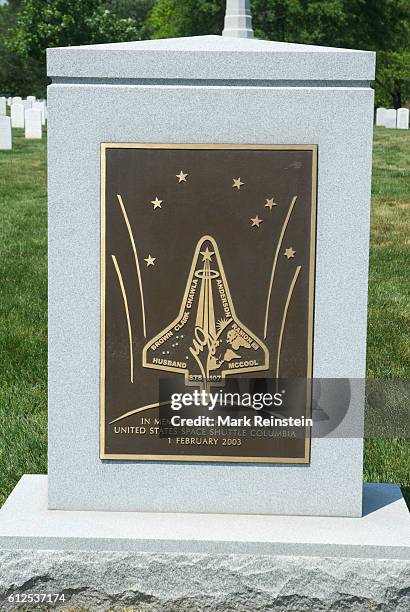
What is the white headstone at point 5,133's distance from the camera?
1984 cm

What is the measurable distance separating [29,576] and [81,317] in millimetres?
1023

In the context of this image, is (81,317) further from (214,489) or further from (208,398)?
(214,489)

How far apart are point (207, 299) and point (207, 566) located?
103cm

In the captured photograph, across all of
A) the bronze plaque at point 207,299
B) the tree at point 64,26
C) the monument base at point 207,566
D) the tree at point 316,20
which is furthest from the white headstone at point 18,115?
the monument base at point 207,566

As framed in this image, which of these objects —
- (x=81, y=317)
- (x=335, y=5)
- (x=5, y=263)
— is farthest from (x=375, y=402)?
(x=335, y=5)

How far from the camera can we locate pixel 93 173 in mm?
3623

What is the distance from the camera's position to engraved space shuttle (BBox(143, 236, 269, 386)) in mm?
3656

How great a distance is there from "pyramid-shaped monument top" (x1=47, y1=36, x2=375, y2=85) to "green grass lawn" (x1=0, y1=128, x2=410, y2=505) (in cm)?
224

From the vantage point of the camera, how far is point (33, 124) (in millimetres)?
23500

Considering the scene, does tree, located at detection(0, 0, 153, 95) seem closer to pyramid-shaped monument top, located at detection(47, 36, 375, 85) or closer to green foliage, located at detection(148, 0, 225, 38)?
green foliage, located at detection(148, 0, 225, 38)

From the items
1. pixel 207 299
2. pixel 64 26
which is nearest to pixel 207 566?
pixel 207 299

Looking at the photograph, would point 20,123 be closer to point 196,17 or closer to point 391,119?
point 391,119

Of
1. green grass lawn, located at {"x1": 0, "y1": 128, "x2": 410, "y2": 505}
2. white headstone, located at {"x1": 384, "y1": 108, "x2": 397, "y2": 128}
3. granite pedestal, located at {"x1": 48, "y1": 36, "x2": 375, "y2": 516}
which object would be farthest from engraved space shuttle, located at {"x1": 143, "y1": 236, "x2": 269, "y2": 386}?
white headstone, located at {"x1": 384, "y1": 108, "x2": 397, "y2": 128}

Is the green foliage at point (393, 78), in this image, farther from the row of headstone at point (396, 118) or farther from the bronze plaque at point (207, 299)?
the bronze plaque at point (207, 299)
